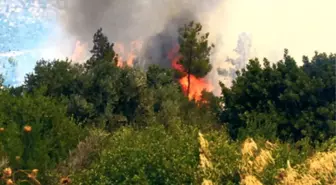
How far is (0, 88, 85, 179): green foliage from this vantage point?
20.8 metres

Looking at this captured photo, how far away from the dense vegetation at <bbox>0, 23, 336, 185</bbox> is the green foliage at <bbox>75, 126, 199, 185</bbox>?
0.03 metres

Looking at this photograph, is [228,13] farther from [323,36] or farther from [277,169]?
[277,169]

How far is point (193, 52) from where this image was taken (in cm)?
6322

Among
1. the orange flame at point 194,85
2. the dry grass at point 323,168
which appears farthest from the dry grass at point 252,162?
the orange flame at point 194,85

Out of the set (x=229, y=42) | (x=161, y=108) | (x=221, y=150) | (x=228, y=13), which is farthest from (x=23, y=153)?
(x=228, y=13)

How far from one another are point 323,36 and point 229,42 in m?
18.9

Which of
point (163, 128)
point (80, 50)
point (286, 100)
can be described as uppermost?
point (80, 50)

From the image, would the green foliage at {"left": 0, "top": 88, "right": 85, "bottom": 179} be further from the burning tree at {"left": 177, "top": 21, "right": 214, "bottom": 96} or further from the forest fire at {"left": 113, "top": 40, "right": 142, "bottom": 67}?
the forest fire at {"left": 113, "top": 40, "right": 142, "bottom": 67}

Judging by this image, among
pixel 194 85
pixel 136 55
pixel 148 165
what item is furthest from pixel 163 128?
pixel 136 55

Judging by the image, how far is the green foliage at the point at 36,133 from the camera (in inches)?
819

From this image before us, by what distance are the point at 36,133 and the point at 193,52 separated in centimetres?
4222

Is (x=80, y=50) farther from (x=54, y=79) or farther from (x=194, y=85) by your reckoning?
(x=54, y=79)

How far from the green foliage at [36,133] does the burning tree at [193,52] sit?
114 ft

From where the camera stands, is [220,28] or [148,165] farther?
[220,28]
